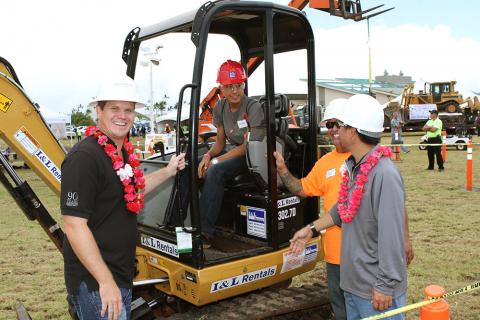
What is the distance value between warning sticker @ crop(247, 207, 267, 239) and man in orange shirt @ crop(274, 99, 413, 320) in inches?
13.1

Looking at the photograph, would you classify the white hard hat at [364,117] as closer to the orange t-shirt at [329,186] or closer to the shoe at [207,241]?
the orange t-shirt at [329,186]

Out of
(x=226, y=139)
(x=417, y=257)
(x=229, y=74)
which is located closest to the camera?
(x=229, y=74)

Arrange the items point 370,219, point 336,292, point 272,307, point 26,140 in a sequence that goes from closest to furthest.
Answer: point 370,219
point 336,292
point 272,307
point 26,140

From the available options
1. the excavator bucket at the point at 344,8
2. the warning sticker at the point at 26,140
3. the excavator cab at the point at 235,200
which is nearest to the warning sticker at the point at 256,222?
the excavator cab at the point at 235,200

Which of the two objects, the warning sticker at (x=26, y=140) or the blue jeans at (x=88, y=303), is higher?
the warning sticker at (x=26, y=140)

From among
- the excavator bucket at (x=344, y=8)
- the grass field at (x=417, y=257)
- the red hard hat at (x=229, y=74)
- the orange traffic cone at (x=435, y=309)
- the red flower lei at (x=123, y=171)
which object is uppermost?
the excavator bucket at (x=344, y=8)

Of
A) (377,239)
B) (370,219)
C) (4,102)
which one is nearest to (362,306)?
(377,239)

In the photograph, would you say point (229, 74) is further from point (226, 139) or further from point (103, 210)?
point (103, 210)

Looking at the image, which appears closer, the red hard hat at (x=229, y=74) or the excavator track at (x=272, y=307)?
the excavator track at (x=272, y=307)

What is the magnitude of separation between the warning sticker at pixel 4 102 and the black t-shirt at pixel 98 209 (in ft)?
5.46

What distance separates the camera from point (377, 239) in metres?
2.53

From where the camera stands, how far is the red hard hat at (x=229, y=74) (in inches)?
163

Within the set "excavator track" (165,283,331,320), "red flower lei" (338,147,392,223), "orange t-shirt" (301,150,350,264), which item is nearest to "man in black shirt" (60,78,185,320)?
"red flower lei" (338,147,392,223)

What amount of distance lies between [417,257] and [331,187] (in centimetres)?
316
